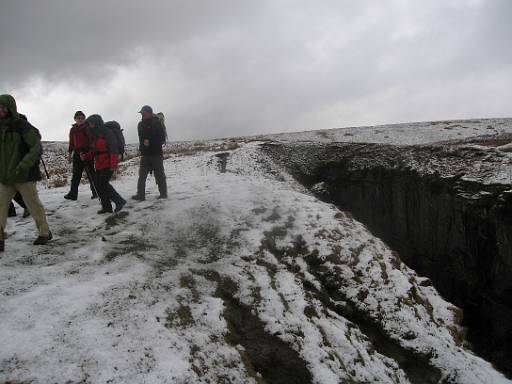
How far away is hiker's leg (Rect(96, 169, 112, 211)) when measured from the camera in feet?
30.1

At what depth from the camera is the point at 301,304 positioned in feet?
22.1

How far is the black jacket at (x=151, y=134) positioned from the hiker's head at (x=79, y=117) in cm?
139

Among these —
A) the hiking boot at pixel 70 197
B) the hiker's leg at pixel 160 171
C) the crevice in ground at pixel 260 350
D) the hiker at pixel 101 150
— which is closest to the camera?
the crevice in ground at pixel 260 350

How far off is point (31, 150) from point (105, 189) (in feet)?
9.08

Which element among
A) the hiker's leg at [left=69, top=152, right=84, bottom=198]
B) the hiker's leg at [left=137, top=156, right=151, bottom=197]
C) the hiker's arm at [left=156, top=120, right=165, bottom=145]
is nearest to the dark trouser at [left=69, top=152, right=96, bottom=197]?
the hiker's leg at [left=69, top=152, right=84, bottom=198]

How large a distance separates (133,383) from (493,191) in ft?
38.8

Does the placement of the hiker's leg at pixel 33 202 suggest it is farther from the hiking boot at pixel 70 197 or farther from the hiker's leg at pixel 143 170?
the hiking boot at pixel 70 197

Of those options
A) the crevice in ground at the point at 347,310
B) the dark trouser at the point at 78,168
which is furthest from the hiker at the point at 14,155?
the crevice in ground at the point at 347,310

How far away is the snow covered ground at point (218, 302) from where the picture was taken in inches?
180

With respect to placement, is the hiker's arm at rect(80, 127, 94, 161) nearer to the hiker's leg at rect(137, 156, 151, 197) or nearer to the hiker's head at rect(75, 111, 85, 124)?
the hiker's head at rect(75, 111, 85, 124)

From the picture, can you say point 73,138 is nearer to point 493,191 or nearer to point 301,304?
point 301,304

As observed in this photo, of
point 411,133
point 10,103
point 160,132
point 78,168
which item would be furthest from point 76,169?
point 411,133

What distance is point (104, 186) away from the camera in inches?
367

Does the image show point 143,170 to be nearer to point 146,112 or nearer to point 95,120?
point 146,112
